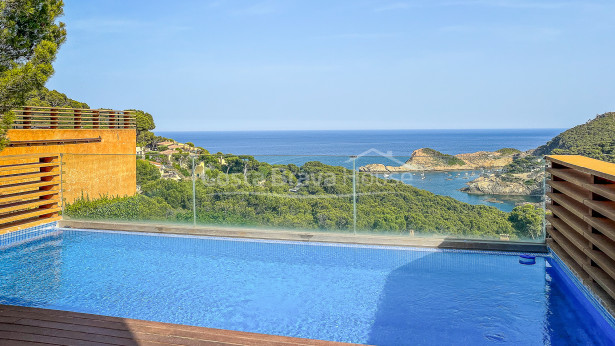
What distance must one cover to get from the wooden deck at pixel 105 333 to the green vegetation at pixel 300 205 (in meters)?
3.75

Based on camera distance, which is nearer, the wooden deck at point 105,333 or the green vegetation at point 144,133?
the wooden deck at point 105,333

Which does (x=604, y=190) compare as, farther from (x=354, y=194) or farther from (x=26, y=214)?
(x=26, y=214)

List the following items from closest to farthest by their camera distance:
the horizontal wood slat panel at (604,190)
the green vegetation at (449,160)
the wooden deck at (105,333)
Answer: the wooden deck at (105,333) → the horizontal wood slat panel at (604,190) → the green vegetation at (449,160)

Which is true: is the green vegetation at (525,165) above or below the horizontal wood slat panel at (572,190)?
above

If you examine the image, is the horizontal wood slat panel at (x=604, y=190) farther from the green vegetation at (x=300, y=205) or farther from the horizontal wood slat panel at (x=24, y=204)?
the horizontal wood slat panel at (x=24, y=204)

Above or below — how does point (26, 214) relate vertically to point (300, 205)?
below

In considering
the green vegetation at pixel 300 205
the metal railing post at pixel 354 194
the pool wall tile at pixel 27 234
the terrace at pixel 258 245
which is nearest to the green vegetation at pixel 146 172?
the terrace at pixel 258 245

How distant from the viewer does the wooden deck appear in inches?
105

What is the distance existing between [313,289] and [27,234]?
187 inches

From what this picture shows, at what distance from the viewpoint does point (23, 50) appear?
183 inches

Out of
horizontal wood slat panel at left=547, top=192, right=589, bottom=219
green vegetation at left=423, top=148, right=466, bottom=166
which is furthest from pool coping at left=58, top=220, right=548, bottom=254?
green vegetation at left=423, top=148, right=466, bottom=166

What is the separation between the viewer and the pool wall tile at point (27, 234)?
6461mm

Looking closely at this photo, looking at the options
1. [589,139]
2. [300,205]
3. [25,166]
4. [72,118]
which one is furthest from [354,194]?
[589,139]

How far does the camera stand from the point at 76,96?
179 feet
